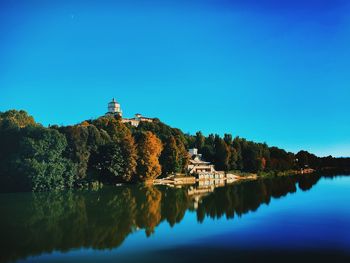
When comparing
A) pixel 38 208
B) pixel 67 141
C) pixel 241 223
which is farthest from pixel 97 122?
pixel 241 223

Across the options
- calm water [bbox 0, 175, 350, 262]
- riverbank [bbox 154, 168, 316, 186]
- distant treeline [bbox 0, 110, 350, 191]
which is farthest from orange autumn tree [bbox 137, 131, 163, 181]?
calm water [bbox 0, 175, 350, 262]

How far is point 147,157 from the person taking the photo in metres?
60.6

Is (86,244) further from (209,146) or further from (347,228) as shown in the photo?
(209,146)

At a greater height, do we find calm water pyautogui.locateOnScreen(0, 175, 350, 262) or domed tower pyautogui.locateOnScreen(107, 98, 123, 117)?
domed tower pyautogui.locateOnScreen(107, 98, 123, 117)

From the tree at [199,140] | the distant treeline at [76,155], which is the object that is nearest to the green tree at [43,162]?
the distant treeline at [76,155]

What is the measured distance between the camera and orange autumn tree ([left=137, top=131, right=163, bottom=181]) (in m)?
60.0

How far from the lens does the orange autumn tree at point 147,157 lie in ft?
197

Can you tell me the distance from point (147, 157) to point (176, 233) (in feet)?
134

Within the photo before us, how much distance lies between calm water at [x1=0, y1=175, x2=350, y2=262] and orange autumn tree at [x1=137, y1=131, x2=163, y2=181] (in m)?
27.1

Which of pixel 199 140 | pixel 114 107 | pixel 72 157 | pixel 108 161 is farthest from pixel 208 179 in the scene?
pixel 114 107

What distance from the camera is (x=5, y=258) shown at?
15336mm

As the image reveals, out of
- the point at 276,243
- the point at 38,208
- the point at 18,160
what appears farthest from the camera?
the point at 18,160

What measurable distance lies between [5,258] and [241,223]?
43.4ft

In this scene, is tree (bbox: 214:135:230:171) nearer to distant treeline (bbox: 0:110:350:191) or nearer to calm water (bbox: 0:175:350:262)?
distant treeline (bbox: 0:110:350:191)
